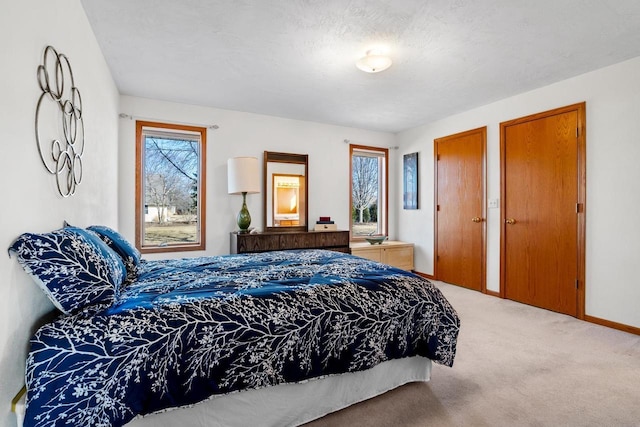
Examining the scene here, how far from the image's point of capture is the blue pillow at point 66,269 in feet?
3.69

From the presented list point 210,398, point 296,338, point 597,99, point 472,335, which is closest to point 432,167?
point 597,99

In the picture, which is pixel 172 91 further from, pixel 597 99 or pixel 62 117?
pixel 597 99

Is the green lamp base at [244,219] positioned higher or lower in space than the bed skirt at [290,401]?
higher

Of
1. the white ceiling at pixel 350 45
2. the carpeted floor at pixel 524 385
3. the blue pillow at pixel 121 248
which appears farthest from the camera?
the white ceiling at pixel 350 45

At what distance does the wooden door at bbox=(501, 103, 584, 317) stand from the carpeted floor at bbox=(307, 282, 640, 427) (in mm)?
609

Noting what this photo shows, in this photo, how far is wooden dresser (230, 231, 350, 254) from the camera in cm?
383

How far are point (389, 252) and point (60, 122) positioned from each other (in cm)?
429

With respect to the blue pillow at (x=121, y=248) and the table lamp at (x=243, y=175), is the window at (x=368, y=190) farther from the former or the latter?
the blue pillow at (x=121, y=248)

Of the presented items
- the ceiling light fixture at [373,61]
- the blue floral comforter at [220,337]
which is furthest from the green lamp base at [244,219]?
the ceiling light fixture at [373,61]

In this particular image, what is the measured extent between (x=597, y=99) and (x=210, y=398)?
13.4 feet

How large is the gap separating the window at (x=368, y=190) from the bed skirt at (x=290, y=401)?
3366 millimetres

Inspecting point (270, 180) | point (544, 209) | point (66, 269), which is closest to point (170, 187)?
point (270, 180)

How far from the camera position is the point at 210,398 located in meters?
1.34

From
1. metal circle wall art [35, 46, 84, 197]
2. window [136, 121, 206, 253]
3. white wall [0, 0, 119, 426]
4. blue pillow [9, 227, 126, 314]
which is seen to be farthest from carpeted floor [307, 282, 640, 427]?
window [136, 121, 206, 253]
